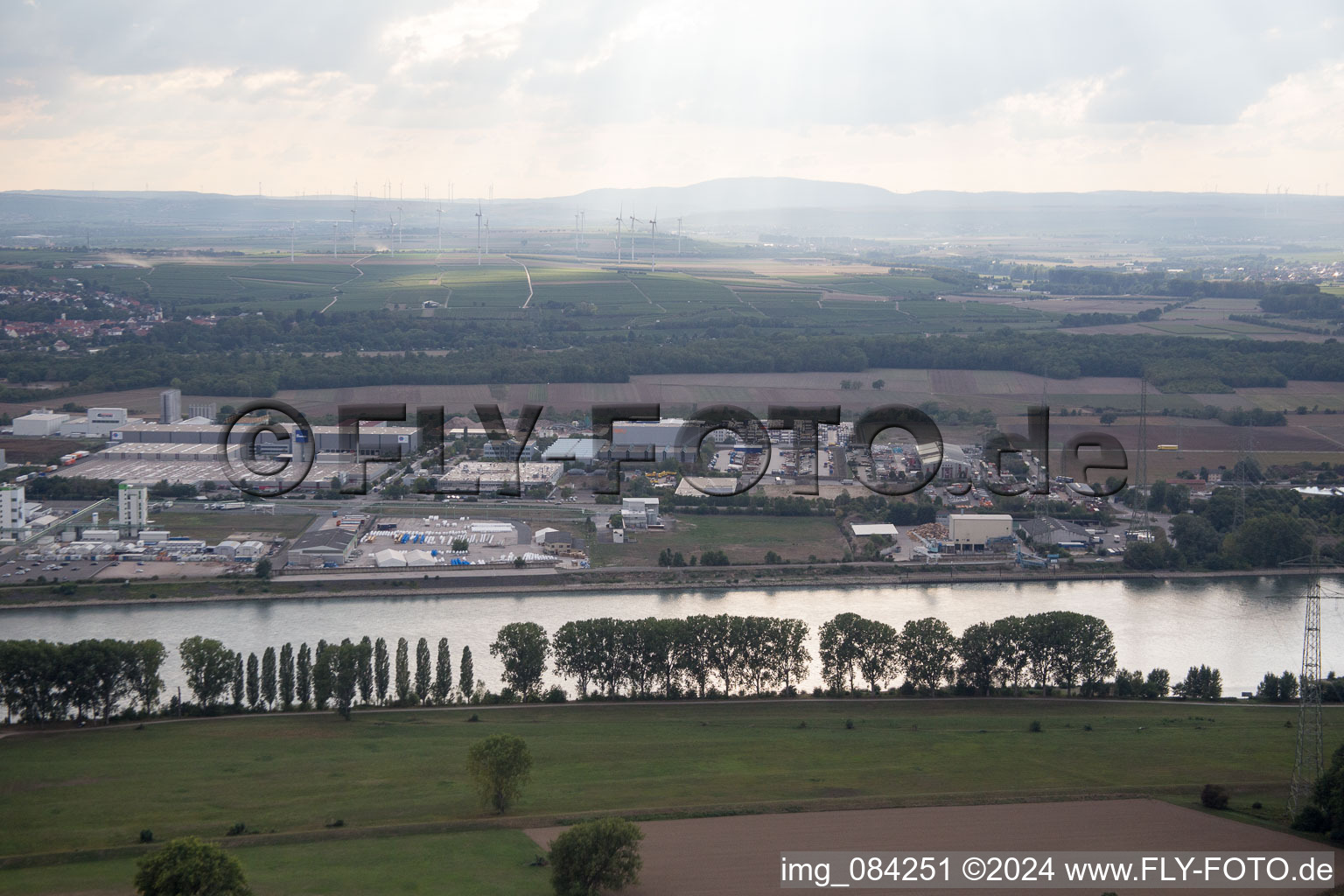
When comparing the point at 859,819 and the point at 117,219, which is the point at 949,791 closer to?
the point at 859,819

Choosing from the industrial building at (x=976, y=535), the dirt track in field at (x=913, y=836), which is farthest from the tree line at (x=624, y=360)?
the dirt track in field at (x=913, y=836)

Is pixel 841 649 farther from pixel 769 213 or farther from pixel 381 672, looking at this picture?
pixel 769 213

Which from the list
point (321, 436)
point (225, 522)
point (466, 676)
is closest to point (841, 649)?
point (466, 676)

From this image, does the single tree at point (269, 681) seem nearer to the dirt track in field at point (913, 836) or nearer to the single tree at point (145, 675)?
the single tree at point (145, 675)

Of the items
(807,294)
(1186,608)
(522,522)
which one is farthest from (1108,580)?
(807,294)

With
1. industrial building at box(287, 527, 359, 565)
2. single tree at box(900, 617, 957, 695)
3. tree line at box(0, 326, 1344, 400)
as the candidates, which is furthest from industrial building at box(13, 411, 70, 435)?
single tree at box(900, 617, 957, 695)

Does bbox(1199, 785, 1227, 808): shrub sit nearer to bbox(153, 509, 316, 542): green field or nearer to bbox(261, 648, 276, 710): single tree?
bbox(261, 648, 276, 710): single tree
